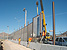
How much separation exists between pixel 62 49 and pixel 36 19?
21.4m

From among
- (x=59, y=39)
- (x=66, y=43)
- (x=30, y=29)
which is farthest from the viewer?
(x=30, y=29)

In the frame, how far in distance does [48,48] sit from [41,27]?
57.3 ft

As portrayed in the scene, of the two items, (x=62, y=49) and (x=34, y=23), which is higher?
(x=34, y=23)

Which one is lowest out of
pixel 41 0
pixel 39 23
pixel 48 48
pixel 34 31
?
pixel 48 48

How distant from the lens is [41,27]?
27484 mm

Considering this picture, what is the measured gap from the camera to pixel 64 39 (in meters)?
13.3

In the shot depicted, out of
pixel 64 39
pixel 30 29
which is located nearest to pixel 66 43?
pixel 64 39

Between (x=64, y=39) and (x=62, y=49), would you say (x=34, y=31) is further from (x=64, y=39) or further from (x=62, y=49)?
(x=62, y=49)

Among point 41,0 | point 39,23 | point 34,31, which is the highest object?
point 41,0

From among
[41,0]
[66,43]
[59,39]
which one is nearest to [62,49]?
[66,43]

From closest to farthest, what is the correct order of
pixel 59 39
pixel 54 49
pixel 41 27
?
1. pixel 54 49
2. pixel 59 39
3. pixel 41 27

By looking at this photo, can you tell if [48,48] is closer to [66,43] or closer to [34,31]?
[66,43]

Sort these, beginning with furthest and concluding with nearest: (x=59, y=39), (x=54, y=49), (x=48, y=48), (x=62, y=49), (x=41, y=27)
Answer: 1. (x=41, y=27)
2. (x=59, y=39)
3. (x=48, y=48)
4. (x=54, y=49)
5. (x=62, y=49)

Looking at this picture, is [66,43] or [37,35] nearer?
[66,43]
